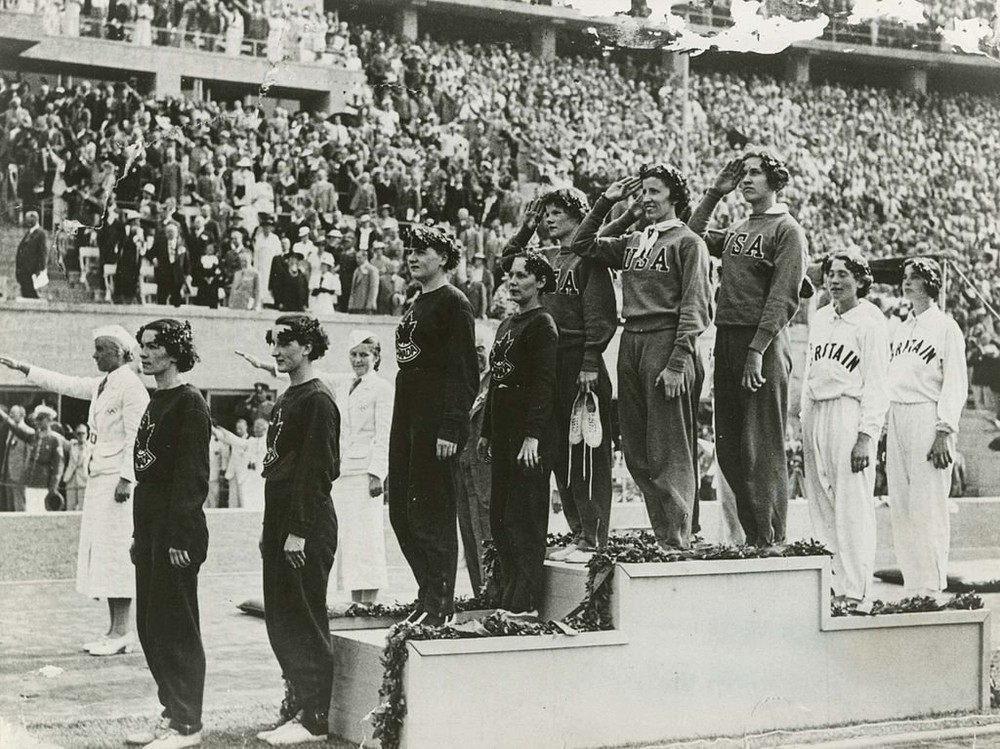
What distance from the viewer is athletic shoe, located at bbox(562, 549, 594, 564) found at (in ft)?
19.3

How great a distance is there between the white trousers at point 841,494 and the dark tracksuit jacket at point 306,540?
2657mm

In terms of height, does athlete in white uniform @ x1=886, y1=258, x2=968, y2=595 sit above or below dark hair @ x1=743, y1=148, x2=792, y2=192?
below

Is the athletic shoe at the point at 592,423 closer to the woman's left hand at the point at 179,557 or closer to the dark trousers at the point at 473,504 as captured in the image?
the dark trousers at the point at 473,504

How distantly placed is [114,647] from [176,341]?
8.81 feet

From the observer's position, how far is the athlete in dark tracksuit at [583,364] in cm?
605

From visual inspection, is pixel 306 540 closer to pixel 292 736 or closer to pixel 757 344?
pixel 292 736

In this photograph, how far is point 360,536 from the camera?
8.53m

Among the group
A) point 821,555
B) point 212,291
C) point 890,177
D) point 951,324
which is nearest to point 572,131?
point 890,177

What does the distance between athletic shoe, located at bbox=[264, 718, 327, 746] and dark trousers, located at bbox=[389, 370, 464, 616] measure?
0.69m

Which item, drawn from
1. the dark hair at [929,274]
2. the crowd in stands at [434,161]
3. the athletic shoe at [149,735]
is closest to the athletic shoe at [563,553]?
the athletic shoe at [149,735]

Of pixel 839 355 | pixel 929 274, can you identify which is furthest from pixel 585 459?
pixel 929 274

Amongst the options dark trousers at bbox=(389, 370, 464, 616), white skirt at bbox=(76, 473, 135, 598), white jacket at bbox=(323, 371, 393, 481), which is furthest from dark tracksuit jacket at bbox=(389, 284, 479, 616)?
white jacket at bbox=(323, 371, 393, 481)

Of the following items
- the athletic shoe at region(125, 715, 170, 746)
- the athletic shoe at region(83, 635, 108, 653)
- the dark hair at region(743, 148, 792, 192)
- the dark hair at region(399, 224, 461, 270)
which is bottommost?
the athletic shoe at region(83, 635, 108, 653)

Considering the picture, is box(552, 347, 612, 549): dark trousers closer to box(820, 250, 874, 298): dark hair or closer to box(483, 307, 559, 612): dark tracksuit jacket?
box(483, 307, 559, 612): dark tracksuit jacket
